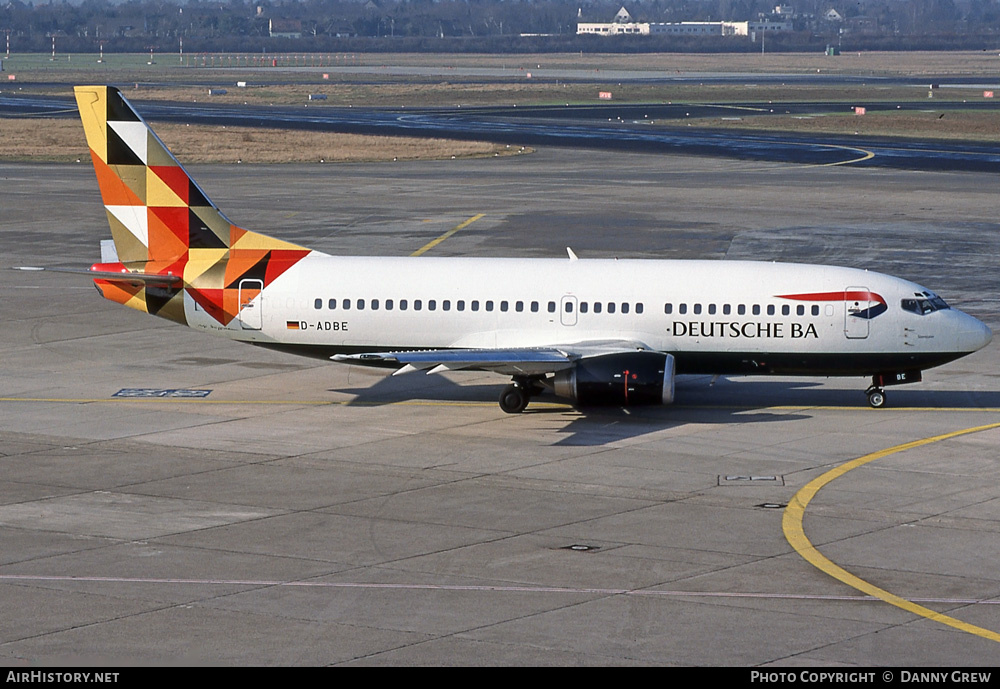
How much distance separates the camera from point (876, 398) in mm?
39562

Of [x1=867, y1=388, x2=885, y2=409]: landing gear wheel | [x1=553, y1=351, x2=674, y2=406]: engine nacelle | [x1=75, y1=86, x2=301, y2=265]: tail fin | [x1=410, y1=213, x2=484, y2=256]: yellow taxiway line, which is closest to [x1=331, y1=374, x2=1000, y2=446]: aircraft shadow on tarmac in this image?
[x1=867, y1=388, x2=885, y2=409]: landing gear wheel

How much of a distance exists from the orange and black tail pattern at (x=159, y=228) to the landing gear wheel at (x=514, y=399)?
7333 millimetres

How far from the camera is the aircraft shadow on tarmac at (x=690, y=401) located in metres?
37.5

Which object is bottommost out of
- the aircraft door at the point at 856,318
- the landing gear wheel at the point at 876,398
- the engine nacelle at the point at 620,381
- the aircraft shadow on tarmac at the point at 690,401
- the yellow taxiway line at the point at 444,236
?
the aircraft shadow on tarmac at the point at 690,401

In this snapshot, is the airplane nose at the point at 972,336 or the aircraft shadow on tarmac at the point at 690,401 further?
the airplane nose at the point at 972,336

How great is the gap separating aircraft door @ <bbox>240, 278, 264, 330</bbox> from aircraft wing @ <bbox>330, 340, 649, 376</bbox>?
277cm

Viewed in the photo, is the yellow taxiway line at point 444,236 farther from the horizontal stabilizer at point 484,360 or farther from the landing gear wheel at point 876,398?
the landing gear wheel at point 876,398

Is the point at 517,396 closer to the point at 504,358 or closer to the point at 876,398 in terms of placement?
the point at 504,358

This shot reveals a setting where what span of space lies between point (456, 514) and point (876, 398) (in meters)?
15.9

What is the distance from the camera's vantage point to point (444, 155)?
11638cm

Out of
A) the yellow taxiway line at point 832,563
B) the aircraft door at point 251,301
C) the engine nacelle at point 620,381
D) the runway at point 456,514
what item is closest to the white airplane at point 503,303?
the aircraft door at point 251,301

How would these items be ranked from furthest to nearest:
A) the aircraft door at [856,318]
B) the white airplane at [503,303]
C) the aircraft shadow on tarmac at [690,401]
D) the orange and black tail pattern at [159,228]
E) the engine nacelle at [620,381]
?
the orange and black tail pattern at [159,228], the white airplane at [503,303], the aircraft door at [856,318], the aircraft shadow on tarmac at [690,401], the engine nacelle at [620,381]

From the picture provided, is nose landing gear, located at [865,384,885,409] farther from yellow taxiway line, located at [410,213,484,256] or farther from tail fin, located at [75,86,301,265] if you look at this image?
yellow taxiway line, located at [410,213,484,256]

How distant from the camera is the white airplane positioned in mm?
38406
